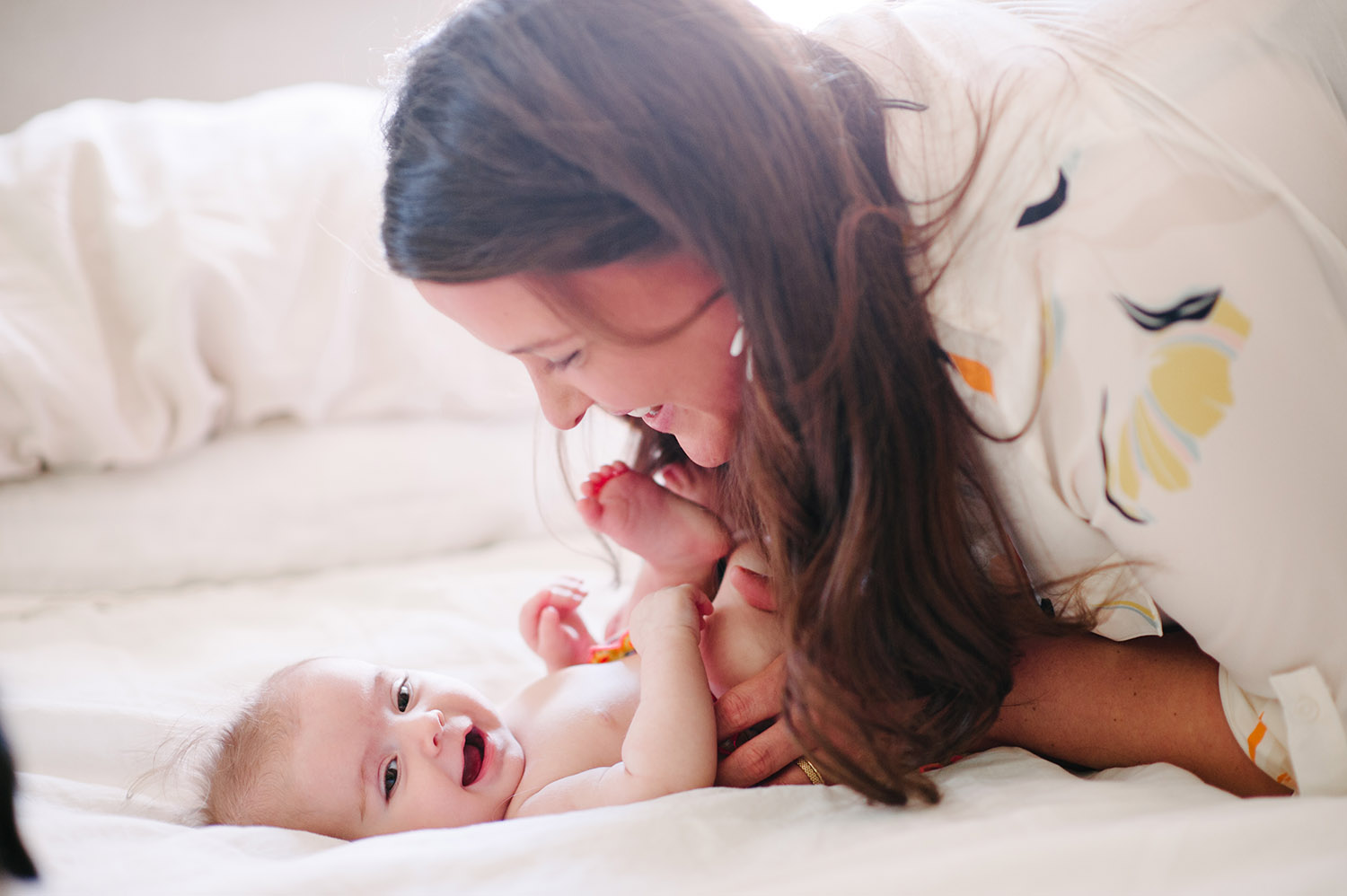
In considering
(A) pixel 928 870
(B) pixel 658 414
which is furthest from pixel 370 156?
(A) pixel 928 870

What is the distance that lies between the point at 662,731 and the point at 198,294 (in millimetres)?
1019

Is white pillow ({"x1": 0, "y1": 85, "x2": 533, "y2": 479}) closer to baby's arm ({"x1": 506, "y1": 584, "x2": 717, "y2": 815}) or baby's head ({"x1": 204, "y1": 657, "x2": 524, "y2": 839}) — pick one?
baby's head ({"x1": 204, "y1": 657, "x2": 524, "y2": 839})

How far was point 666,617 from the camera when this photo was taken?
3.07 ft

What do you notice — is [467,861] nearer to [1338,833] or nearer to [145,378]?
[1338,833]

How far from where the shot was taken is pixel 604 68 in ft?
2.23

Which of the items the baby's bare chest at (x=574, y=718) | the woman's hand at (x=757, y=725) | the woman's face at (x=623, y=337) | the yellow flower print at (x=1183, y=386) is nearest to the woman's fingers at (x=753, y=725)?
the woman's hand at (x=757, y=725)

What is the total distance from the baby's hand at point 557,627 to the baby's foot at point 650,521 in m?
0.13

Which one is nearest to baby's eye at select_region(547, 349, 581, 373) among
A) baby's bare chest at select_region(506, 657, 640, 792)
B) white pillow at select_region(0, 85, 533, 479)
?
baby's bare chest at select_region(506, 657, 640, 792)

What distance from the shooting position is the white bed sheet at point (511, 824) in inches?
24.5

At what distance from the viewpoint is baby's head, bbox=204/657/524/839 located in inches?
37.0

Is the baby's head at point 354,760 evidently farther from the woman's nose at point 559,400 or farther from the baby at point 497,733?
the woman's nose at point 559,400

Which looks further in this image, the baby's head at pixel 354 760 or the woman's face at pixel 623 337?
the baby's head at pixel 354 760

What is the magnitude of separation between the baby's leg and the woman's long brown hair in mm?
300

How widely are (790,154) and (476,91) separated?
0.74 feet
